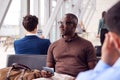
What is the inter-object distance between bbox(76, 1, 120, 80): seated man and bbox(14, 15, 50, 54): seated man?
2.31 meters

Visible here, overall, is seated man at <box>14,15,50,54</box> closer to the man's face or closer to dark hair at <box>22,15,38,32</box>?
dark hair at <box>22,15,38,32</box>

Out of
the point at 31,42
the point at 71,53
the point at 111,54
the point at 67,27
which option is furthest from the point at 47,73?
the point at 111,54

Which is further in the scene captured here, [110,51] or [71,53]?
[71,53]

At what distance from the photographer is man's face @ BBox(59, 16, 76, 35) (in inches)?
114

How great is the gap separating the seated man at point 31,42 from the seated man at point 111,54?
2.31 meters

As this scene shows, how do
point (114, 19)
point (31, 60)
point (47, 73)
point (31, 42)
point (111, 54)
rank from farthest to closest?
point (31, 42) → point (31, 60) → point (47, 73) → point (111, 54) → point (114, 19)

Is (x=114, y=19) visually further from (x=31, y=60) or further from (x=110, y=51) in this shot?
(x=31, y=60)

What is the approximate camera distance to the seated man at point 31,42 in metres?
3.41

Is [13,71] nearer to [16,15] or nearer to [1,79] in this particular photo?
[1,79]

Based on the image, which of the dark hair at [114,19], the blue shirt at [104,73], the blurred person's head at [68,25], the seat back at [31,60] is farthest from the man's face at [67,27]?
the dark hair at [114,19]

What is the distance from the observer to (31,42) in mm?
3418

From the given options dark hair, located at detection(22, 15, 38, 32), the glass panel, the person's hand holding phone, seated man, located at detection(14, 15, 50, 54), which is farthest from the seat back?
the glass panel

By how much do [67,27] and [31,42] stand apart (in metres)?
0.67

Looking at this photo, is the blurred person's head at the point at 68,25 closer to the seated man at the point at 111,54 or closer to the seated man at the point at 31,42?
the seated man at the point at 31,42
